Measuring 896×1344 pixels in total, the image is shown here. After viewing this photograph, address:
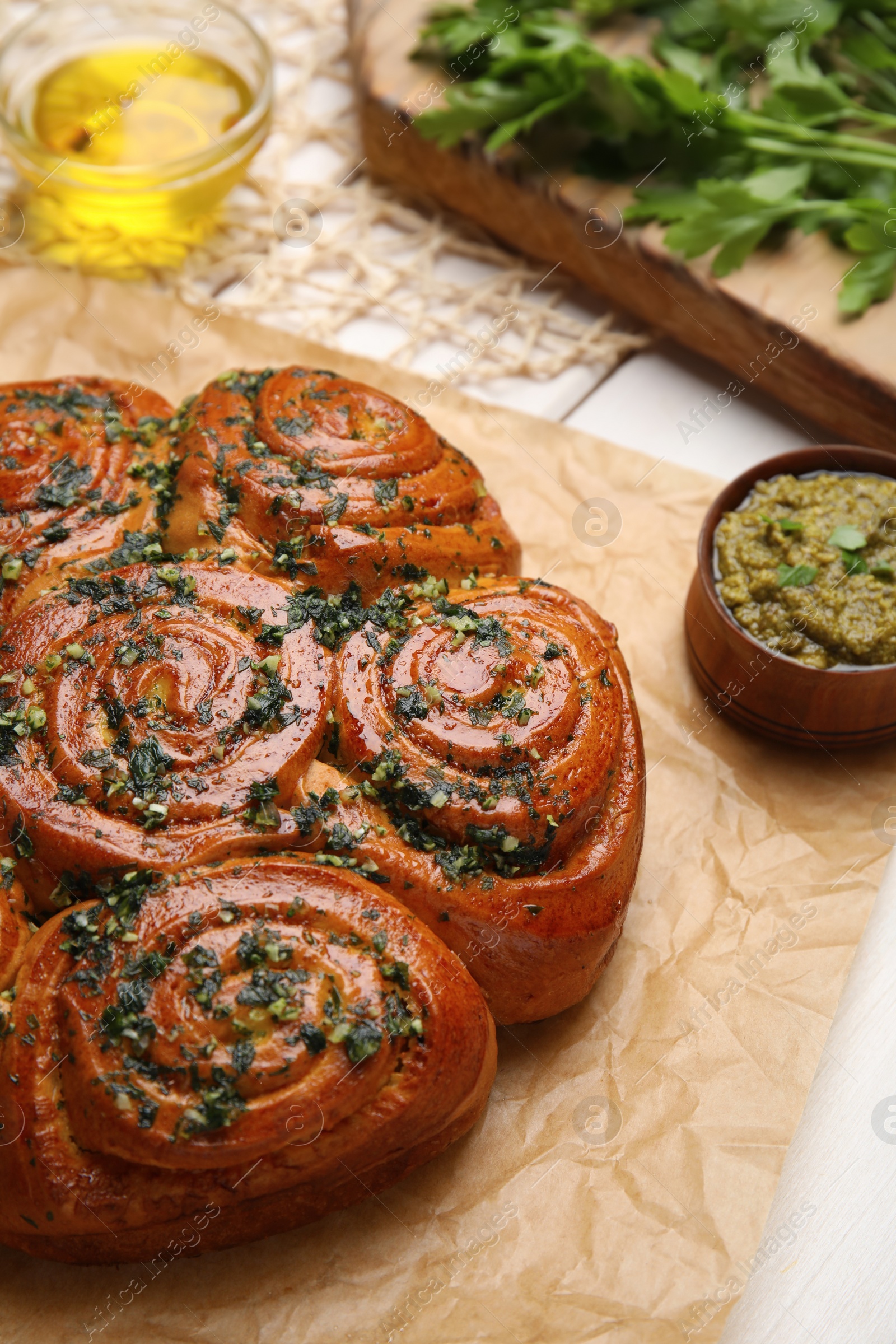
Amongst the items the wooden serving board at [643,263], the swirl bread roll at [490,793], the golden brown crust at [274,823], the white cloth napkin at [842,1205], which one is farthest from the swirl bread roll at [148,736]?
the wooden serving board at [643,263]

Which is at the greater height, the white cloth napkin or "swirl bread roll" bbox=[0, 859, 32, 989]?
"swirl bread roll" bbox=[0, 859, 32, 989]

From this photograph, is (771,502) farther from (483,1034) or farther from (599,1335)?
(599,1335)

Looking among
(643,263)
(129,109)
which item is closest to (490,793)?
(643,263)

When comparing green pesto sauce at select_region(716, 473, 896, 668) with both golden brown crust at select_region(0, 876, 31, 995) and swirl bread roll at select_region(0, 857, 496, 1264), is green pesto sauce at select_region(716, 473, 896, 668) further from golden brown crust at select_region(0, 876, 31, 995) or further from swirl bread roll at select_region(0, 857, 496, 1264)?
golden brown crust at select_region(0, 876, 31, 995)

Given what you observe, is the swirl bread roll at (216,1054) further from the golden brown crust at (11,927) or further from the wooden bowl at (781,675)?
the wooden bowl at (781,675)

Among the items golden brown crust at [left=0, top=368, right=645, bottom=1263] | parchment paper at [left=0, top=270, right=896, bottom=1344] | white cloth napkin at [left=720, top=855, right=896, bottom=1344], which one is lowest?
white cloth napkin at [left=720, top=855, right=896, bottom=1344]

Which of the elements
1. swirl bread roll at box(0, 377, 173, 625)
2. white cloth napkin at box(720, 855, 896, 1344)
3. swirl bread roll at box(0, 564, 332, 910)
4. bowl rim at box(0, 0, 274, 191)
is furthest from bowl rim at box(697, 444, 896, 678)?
bowl rim at box(0, 0, 274, 191)

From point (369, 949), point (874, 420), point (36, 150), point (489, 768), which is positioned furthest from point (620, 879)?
point (36, 150)
